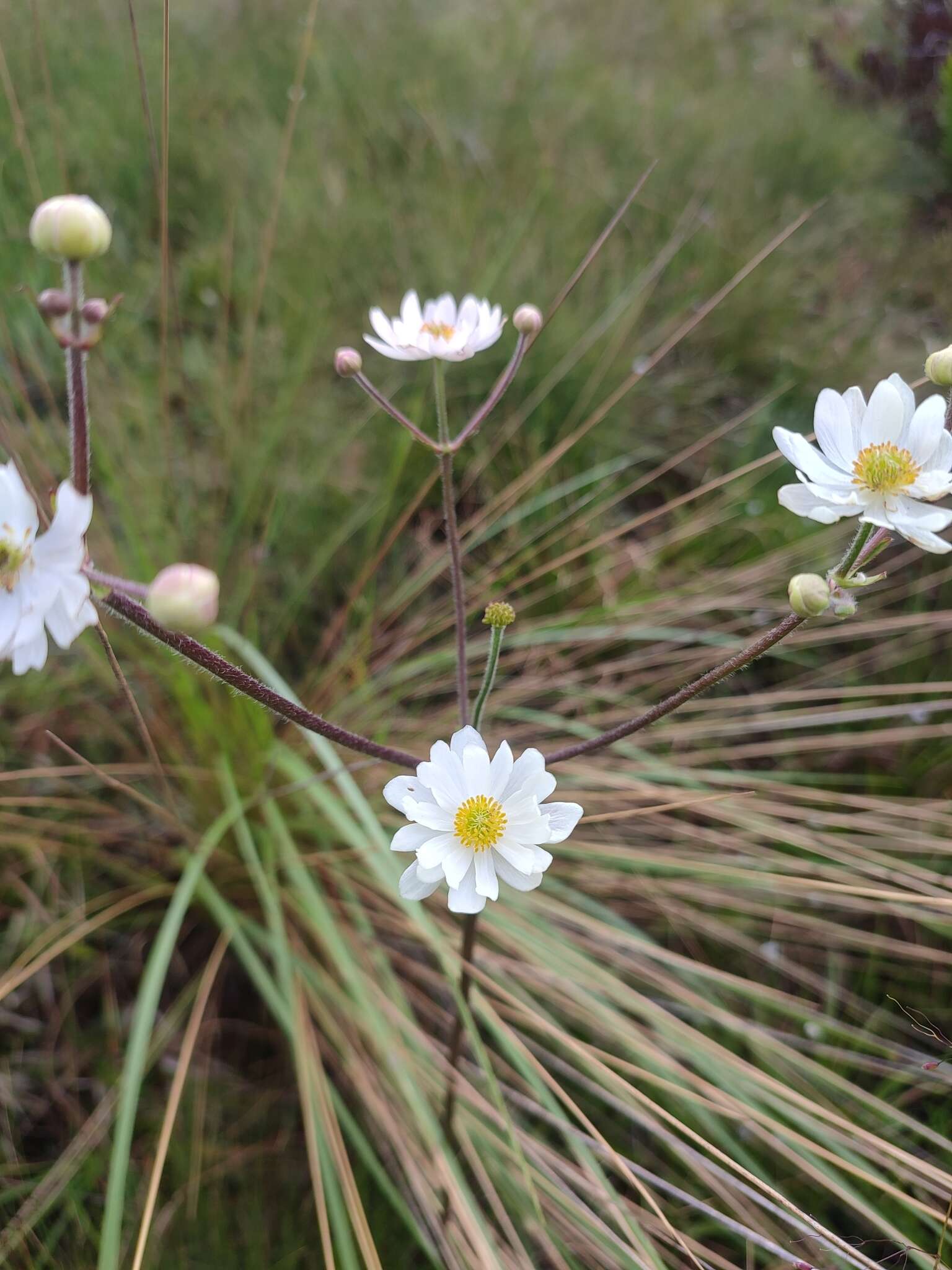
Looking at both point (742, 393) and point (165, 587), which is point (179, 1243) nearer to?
point (165, 587)

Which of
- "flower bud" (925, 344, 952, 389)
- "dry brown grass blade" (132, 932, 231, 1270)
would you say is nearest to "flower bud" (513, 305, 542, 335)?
"flower bud" (925, 344, 952, 389)

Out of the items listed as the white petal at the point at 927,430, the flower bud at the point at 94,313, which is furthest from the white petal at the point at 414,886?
the white petal at the point at 927,430

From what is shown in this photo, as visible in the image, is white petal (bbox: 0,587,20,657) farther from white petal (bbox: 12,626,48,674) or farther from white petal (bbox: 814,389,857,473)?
white petal (bbox: 814,389,857,473)

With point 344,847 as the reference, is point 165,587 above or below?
below

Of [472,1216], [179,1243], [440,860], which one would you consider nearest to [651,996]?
[472,1216]

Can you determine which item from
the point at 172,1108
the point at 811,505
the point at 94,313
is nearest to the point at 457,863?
the point at 811,505

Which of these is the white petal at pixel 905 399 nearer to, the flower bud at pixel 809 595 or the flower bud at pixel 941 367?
the flower bud at pixel 941 367
